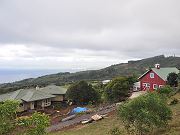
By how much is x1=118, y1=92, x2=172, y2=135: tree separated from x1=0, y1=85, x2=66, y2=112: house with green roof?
32.1 metres

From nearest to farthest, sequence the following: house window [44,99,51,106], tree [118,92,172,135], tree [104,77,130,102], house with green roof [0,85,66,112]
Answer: tree [118,92,172,135] → tree [104,77,130,102] → house with green roof [0,85,66,112] → house window [44,99,51,106]

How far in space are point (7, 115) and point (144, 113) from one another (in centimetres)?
1020

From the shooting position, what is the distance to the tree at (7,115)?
12.0 m

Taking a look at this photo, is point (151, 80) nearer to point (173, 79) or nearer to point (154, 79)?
point (154, 79)

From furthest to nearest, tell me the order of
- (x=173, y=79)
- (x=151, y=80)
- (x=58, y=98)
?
(x=151, y=80) → (x=58, y=98) → (x=173, y=79)

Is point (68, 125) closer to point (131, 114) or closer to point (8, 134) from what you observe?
point (131, 114)

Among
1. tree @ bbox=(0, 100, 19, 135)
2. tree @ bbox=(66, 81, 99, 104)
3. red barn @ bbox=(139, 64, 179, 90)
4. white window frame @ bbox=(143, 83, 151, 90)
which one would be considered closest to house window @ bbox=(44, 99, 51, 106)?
tree @ bbox=(66, 81, 99, 104)

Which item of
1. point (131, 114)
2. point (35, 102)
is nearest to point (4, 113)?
point (131, 114)

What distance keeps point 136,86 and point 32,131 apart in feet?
172

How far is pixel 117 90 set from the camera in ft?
159

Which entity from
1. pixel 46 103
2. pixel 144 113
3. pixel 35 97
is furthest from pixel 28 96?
pixel 144 113

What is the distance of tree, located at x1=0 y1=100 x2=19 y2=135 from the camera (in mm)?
12031

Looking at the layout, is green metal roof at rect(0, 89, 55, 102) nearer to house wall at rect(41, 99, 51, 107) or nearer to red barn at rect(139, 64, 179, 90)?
house wall at rect(41, 99, 51, 107)

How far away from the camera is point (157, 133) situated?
2156cm
